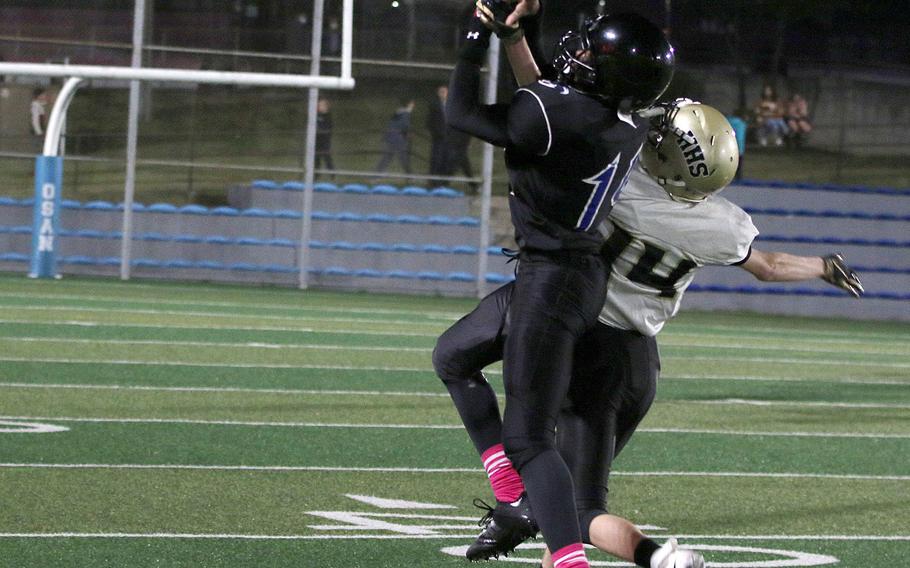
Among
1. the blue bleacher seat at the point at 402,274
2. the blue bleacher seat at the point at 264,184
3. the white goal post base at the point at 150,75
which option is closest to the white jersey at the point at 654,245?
the white goal post base at the point at 150,75

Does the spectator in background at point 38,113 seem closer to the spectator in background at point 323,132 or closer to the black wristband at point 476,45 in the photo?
the spectator in background at point 323,132

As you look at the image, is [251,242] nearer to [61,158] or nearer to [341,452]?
[61,158]

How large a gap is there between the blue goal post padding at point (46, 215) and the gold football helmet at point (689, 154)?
14.4 meters

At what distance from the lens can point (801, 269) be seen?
448 centimetres

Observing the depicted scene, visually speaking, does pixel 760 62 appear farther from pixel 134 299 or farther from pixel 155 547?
pixel 155 547

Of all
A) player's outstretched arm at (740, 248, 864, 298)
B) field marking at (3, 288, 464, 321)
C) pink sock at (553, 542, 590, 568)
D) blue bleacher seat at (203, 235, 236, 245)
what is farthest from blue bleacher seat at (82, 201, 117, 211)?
pink sock at (553, 542, 590, 568)

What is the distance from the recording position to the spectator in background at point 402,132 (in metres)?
20.3

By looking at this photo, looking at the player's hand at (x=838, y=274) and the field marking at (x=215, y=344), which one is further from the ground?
the player's hand at (x=838, y=274)

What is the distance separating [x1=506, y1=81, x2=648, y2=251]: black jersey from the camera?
3955mm

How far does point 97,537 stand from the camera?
16.7ft

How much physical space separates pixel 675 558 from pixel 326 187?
1650 centimetres


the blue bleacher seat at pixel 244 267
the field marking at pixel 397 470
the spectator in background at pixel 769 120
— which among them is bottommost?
the blue bleacher seat at pixel 244 267

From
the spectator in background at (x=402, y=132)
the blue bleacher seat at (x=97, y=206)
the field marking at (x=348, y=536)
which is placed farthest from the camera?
the spectator in background at (x=402, y=132)

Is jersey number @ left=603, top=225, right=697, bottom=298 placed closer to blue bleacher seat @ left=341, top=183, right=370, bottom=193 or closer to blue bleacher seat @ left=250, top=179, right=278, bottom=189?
blue bleacher seat @ left=341, top=183, right=370, bottom=193
